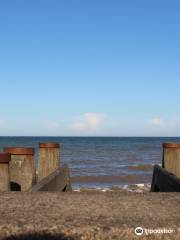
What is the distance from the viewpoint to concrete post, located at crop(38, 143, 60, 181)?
24.7 ft

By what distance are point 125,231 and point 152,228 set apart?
0.16 meters

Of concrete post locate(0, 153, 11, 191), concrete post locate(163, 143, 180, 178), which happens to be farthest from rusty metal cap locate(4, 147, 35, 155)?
concrete post locate(163, 143, 180, 178)

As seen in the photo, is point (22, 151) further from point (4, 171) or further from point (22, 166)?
point (4, 171)

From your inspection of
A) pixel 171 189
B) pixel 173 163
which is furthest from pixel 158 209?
pixel 173 163

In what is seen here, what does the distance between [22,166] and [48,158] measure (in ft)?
4.08

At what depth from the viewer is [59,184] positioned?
670 cm

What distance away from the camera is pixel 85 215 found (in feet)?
8.71

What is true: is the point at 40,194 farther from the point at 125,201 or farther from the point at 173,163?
the point at 173,163

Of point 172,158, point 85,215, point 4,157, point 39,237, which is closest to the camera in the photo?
point 39,237

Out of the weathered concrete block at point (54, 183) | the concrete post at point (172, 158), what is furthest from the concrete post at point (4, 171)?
the concrete post at point (172, 158)

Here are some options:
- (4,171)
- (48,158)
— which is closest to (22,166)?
(48,158)

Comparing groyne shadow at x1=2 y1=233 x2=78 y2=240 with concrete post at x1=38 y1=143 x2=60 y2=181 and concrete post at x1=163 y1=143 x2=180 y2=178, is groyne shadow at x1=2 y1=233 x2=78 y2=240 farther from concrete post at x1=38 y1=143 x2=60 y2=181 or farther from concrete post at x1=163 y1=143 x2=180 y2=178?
concrete post at x1=163 y1=143 x2=180 y2=178

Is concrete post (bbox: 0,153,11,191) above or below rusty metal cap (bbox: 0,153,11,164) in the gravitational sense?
below

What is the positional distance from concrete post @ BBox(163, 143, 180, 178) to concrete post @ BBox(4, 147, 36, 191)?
255 centimetres
